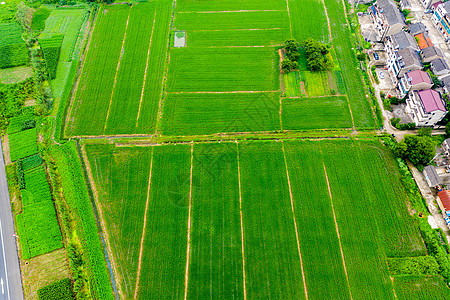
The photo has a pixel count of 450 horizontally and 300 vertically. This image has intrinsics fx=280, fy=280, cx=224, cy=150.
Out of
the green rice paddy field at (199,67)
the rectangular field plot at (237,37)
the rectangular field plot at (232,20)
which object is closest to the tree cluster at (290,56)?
the green rice paddy field at (199,67)

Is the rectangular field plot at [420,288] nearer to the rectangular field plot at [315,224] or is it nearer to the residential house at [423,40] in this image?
the rectangular field plot at [315,224]

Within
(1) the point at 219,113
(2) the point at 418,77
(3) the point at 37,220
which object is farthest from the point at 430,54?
(3) the point at 37,220

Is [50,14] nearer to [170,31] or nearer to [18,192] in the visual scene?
[170,31]

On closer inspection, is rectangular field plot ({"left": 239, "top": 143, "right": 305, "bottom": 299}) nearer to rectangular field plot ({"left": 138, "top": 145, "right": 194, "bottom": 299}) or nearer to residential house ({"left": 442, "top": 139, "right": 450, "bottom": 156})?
rectangular field plot ({"left": 138, "top": 145, "right": 194, "bottom": 299})

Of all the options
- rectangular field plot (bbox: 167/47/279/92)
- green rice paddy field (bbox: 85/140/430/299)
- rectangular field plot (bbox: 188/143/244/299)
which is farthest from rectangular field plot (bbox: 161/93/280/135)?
rectangular field plot (bbox: 188/143/244/299)

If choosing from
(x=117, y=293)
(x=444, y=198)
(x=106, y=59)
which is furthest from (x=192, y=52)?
(x=444, y=198)

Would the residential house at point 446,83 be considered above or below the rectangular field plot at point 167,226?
above
